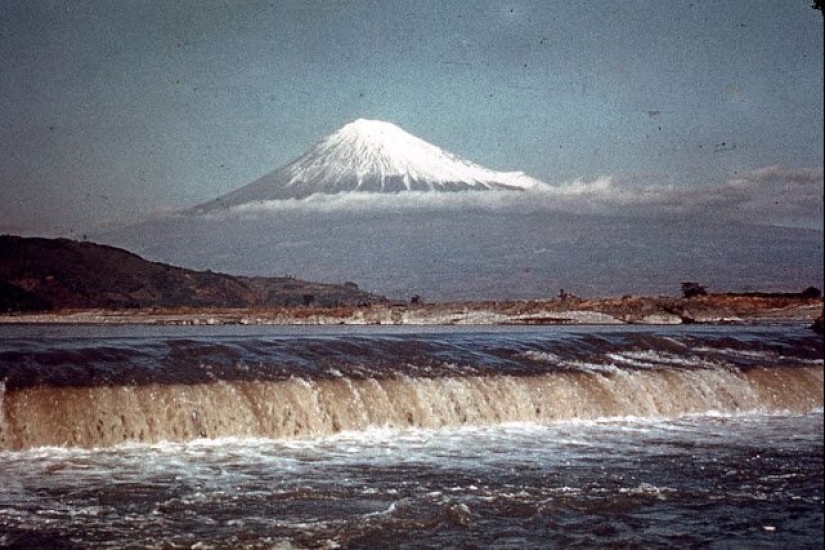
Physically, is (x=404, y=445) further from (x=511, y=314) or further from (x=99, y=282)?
(x=99, y=282)

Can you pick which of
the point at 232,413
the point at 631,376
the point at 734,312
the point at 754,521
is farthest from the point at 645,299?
the point at 754,521

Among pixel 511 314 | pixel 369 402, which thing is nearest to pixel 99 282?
pixel 511 314

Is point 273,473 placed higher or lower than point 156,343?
lower

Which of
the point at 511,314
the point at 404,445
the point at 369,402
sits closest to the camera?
the point at 404,445

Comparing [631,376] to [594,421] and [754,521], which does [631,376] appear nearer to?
[594,421]

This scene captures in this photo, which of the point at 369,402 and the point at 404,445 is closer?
the point at 404,445

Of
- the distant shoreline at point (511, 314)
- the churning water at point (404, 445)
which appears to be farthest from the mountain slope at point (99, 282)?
the churning water at point (404, 445)

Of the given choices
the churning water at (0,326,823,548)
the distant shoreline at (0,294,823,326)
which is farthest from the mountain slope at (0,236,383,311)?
the churning water at (0,326,823,548)
